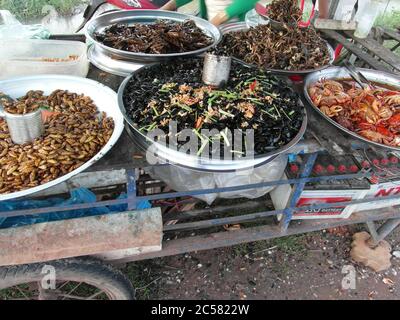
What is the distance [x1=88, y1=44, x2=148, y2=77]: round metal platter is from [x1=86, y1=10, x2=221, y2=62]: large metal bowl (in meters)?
0.03

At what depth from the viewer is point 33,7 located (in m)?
6.89

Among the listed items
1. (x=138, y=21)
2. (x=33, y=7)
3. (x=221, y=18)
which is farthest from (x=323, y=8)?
(x=33, y=7)

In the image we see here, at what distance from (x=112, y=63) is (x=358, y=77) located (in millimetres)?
1761

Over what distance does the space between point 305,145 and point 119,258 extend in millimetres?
1400

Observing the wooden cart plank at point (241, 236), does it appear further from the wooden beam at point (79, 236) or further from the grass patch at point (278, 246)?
the grass patch at point (278, 246)

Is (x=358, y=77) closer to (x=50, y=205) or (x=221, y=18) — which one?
(x=221, y=18)

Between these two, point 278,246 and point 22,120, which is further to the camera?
point 278,246

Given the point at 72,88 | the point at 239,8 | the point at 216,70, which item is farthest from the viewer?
the point at 239,8

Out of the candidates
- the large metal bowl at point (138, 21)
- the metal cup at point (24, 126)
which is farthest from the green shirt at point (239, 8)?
the metal cup at point (24, 126)

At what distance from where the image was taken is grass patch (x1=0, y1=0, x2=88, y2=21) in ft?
21.9

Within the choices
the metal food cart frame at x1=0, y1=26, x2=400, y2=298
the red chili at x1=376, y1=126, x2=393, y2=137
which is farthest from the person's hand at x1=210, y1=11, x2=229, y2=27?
the red chili at x1=376, y1=126, x2=393, y2=137

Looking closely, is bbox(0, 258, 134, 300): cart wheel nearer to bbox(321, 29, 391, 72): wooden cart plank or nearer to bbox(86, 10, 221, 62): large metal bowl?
bbox(86, 10, 221, 62): large metal bowl

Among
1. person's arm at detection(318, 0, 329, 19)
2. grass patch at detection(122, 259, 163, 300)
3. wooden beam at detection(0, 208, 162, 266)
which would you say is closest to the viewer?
wooden beam at detection(0, 208, 162, 266)

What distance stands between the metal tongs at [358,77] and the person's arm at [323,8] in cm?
155
